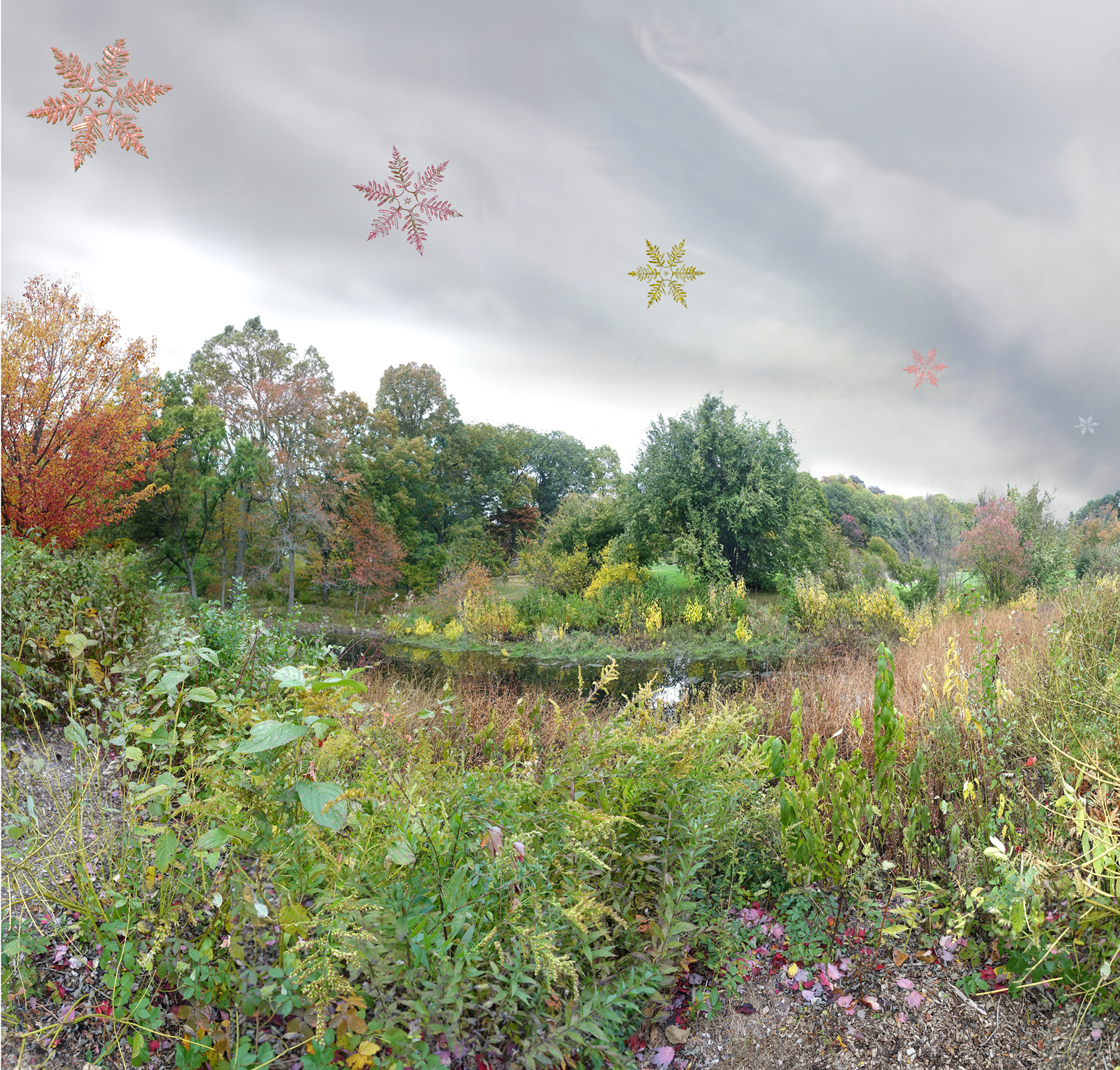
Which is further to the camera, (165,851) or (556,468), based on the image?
(556,468)

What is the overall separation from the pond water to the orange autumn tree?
268 centimetres

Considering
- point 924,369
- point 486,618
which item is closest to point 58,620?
point 924,369

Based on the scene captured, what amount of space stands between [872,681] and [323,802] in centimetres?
470

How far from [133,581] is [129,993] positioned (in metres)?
3.09

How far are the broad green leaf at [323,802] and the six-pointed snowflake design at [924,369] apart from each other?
13.2 feet

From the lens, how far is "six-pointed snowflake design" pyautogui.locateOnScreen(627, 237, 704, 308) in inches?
112

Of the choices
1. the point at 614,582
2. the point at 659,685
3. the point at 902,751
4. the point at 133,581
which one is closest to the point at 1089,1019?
the point at 902,751

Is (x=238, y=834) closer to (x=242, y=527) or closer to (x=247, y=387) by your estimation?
(x=242, y=527)

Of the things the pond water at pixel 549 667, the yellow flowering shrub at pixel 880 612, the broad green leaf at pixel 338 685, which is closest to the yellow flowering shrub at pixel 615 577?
the pond water at pixel 549 667

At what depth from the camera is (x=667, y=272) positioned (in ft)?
9.43

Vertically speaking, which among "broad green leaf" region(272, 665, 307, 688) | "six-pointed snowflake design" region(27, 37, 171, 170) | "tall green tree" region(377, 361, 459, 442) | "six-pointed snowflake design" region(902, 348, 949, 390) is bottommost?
"broad green leaf" region(272, 665, 307, 688)

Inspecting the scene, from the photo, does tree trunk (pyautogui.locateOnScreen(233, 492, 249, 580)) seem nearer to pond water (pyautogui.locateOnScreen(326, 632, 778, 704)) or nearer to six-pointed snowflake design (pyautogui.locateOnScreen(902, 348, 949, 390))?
pond water (pyautogui.locateOnScreen(326, 632, 778, 704))

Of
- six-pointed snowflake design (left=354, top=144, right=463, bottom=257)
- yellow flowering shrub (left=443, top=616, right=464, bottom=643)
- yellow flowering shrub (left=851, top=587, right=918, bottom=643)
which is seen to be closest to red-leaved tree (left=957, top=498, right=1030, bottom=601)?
yellow flowering shrub (left=851, top=587, right=918, bottom=643)

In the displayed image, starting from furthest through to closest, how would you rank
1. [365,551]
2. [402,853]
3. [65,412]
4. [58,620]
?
[365,551] → [65,412] → [58,620] → [402,853]
